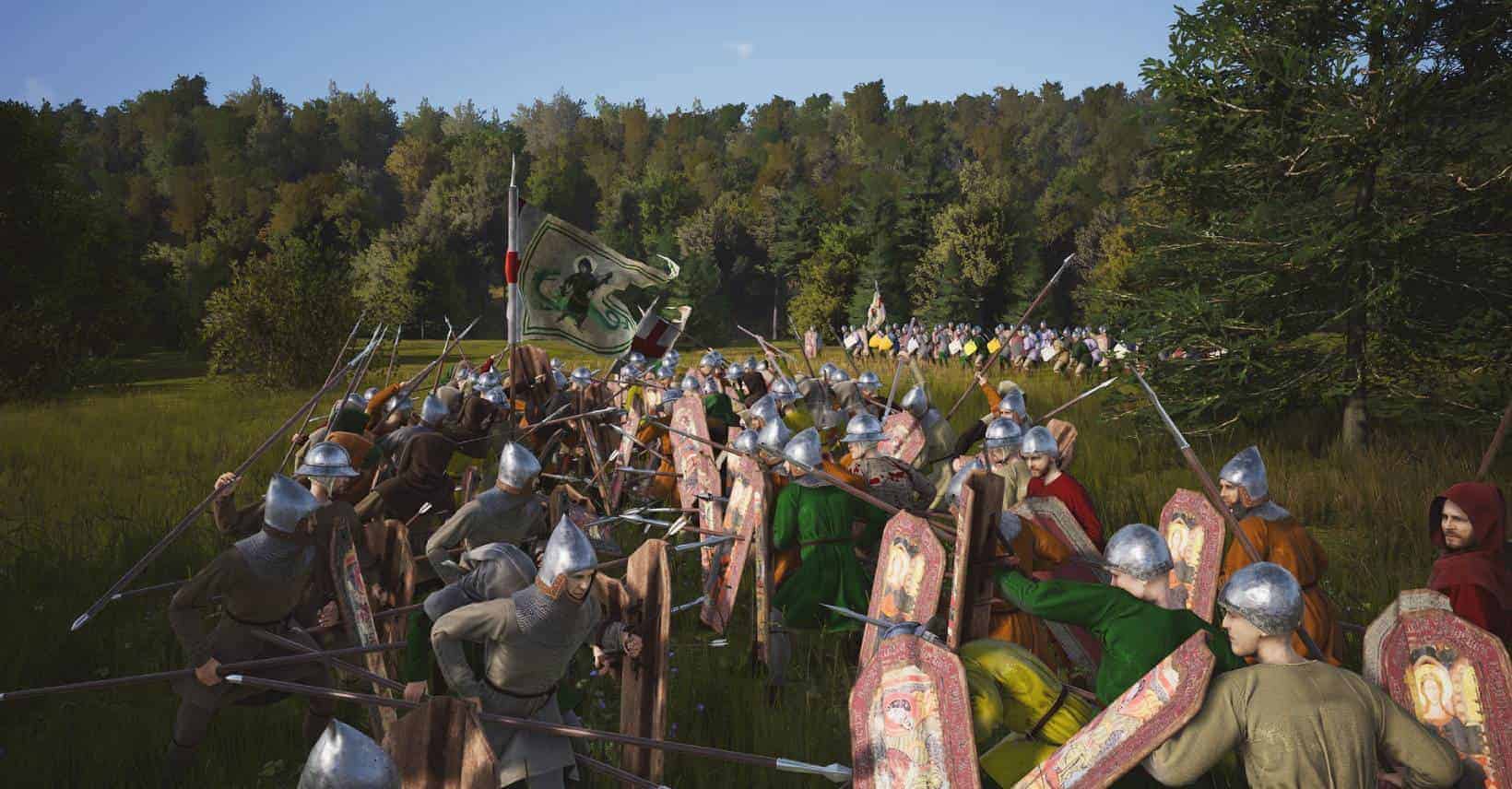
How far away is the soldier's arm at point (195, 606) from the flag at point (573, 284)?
5253mm

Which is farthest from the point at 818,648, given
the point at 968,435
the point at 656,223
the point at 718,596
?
the point at 656,223

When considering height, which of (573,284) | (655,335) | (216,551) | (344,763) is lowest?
(216,551)

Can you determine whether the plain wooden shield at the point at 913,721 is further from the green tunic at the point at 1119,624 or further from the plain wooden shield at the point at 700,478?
the plain wooden shield at the point at 700,478

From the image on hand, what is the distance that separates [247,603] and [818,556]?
3121 mm

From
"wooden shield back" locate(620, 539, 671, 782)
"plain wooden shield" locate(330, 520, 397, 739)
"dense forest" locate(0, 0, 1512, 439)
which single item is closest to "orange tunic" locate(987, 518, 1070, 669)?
"wooden shield back" locate(620, 539, 671, 782)

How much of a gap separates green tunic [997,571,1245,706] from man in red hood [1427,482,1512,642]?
1.50 m

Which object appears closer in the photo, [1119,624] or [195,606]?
[1119,624]

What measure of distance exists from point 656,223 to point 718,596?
60.3m

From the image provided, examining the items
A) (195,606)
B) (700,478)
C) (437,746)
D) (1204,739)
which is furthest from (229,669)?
(1204,739)

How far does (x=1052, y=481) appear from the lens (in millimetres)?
5633

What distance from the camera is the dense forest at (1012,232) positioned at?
11.0 metres

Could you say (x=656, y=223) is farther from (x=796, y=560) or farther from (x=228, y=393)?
(x=796, y=560)

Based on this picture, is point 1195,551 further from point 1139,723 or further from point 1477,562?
point 1139,723

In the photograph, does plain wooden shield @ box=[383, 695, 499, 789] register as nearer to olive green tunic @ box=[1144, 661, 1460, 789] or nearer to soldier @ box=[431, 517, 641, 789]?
soldier @ box=[431, 517, 641, 789]
